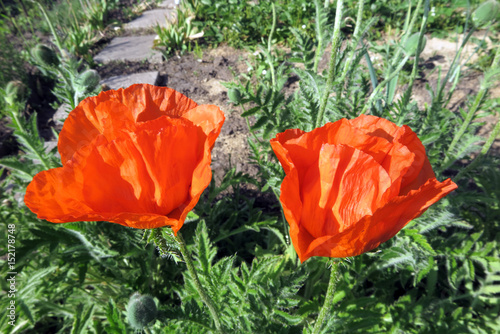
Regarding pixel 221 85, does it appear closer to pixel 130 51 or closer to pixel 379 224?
pixel 130 51

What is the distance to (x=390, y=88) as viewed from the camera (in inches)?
72.8

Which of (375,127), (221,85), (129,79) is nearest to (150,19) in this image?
(129,79)

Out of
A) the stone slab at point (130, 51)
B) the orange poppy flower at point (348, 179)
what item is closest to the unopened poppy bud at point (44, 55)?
the orange poppy flower at point (348, 179)

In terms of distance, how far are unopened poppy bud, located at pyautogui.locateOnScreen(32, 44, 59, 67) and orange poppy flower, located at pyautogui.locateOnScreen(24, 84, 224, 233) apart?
1.26 m

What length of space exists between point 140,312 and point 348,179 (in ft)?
2.45

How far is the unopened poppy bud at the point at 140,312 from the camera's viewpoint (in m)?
0.97

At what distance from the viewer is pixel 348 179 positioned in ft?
2.15

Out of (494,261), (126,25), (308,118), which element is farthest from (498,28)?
(126,25)

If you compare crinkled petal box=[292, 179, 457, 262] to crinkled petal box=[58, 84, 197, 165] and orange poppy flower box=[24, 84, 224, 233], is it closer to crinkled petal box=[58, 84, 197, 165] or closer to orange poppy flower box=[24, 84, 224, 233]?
orange poppy flower box=[24, 84, 224, 233]

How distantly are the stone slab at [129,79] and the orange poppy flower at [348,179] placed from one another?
3.20m

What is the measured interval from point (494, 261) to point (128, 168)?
1.66 metres

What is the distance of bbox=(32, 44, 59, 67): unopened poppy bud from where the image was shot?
64.8 inches

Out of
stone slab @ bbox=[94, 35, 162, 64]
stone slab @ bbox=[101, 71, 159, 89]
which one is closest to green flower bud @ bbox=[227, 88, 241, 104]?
stone slab @ bbox=[101, 71, 159, 89]

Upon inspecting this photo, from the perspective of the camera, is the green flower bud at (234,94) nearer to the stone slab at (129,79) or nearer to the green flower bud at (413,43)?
the green flower bud at (413,43)
